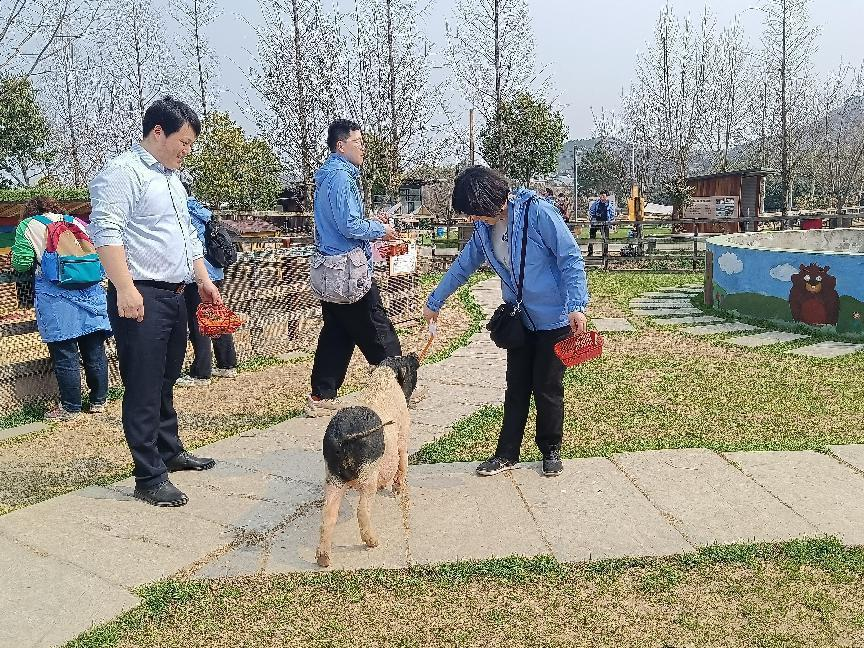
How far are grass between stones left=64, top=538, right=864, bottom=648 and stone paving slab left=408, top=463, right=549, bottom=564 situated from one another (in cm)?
13

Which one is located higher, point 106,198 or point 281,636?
point 106,198

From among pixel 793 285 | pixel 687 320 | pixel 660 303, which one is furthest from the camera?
pixel 660 303

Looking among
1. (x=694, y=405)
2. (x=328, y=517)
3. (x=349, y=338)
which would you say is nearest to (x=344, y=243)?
(x=349, y=338)

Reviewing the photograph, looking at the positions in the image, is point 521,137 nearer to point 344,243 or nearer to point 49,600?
point 344,243

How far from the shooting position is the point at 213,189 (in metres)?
29.0

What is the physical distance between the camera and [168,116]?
357 cm

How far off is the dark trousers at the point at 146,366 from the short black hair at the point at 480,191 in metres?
1.55

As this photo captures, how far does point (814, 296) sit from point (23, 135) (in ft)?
93.8

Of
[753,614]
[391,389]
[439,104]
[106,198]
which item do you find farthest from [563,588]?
[439,104]

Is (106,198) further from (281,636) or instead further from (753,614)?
(753,614)

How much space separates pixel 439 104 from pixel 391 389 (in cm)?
2474

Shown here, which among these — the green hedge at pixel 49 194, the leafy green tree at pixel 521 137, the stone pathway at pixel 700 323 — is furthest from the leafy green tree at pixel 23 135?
the stone pathway at pixel 700 323

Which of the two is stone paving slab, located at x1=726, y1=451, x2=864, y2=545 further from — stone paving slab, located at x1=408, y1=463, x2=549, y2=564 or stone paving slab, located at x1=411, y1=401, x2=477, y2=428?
stone paving slab, located at x1=411, y1=401, x2=477, y2=428

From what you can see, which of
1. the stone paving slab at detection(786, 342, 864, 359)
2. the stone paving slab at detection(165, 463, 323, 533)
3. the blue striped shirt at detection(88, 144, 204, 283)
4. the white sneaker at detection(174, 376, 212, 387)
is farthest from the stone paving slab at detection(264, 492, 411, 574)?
the stone paving slab at detection(786, 342, 864, 359)
